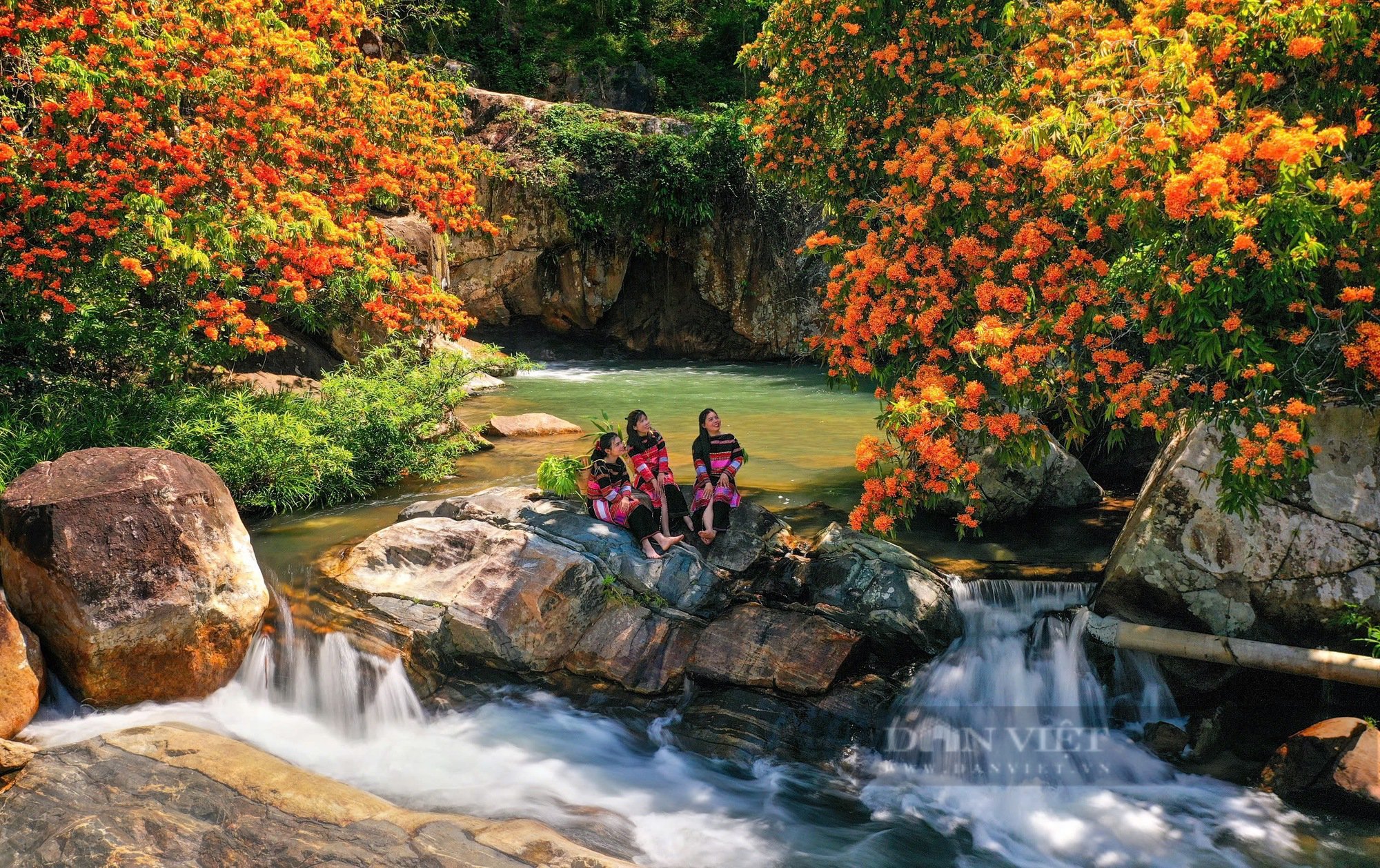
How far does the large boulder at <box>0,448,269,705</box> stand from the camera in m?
5.50

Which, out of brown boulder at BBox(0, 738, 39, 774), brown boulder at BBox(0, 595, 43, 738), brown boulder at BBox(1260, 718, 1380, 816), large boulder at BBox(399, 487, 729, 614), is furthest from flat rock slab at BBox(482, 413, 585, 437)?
brown boulder at BBox(1260, 718, 1380, 816)

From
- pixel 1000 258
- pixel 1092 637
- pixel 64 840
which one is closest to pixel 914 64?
pixel 1000 258

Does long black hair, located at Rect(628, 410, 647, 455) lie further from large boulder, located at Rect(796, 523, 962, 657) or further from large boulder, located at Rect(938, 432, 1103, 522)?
large boulder, located at Rect(938, 432, 1103, 522)

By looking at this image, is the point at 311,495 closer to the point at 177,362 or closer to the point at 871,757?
the point at 177,362

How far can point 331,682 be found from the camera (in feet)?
19.9

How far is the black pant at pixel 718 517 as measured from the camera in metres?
7.00

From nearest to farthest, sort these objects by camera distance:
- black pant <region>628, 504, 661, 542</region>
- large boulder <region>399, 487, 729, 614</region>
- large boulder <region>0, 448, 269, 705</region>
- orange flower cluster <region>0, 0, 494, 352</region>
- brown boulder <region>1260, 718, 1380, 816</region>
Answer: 1. brown boulder <region>1260, 718, 1380, 816</region>
2. large boulder <region>0, 448, 269, 705</region>
3. large boulder <region>399, 487, 729, 614</region>
4. black pant <region>628, 504, 661, 542</region>
5. orange flower cluster <region>0, 0, 494, 352</region>

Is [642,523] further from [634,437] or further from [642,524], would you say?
[634,437]

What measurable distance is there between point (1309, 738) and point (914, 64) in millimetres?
5868

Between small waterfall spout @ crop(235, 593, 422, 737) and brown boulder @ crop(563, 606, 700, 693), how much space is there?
46.1 inches

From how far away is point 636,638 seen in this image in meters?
6.16

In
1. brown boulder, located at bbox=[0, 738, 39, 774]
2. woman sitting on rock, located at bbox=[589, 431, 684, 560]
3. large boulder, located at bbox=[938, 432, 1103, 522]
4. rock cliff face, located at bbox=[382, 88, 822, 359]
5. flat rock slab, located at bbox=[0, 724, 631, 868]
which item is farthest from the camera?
rock cliff face, located at bbox=[382, 88, 822, 359]

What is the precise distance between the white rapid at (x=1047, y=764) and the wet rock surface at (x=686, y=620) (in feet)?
0.97

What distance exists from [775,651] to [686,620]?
2.22 ft
